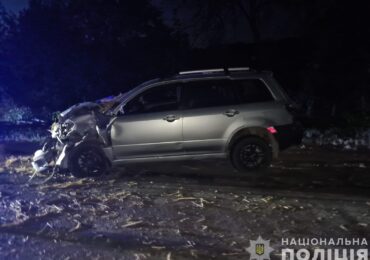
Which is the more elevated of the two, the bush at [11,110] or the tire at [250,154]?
the bush at [11,110]

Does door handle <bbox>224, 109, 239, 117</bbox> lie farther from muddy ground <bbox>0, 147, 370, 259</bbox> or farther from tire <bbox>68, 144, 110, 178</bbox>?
tire <bbox>68, 144, 110, 178</bbox>

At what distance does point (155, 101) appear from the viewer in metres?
7.24

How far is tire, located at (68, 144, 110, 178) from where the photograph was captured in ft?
24.4

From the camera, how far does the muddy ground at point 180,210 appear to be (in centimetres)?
457

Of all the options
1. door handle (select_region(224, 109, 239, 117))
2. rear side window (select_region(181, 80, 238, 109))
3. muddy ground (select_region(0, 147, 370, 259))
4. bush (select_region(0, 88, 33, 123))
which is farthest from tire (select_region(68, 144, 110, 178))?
bush (select_region(0, 88, 33, 123))

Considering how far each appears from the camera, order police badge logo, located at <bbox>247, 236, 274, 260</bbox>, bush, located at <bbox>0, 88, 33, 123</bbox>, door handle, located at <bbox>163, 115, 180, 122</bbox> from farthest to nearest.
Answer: bush, located at <bbox>0, 88, 33, 123</bbox> < door handle, located at <bbox>163, 115, 180, 122</bbox> < police badge logo, located at <bbox>247, 236, 274, 260</bbox>

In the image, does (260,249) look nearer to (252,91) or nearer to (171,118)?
(171,118)

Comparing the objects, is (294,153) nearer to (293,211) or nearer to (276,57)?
(293,211)

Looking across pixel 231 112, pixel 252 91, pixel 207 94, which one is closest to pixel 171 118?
pixel 207 94

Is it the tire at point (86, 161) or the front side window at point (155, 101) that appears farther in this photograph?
the tire at point (86, 161)

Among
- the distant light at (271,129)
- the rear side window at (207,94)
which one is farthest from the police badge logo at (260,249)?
the rear side window at (207,94)

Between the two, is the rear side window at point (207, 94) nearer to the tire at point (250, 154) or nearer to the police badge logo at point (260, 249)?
the tire at point (250, 154)

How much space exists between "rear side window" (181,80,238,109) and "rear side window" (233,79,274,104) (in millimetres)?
121

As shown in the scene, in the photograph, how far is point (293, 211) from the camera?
5328 mm
